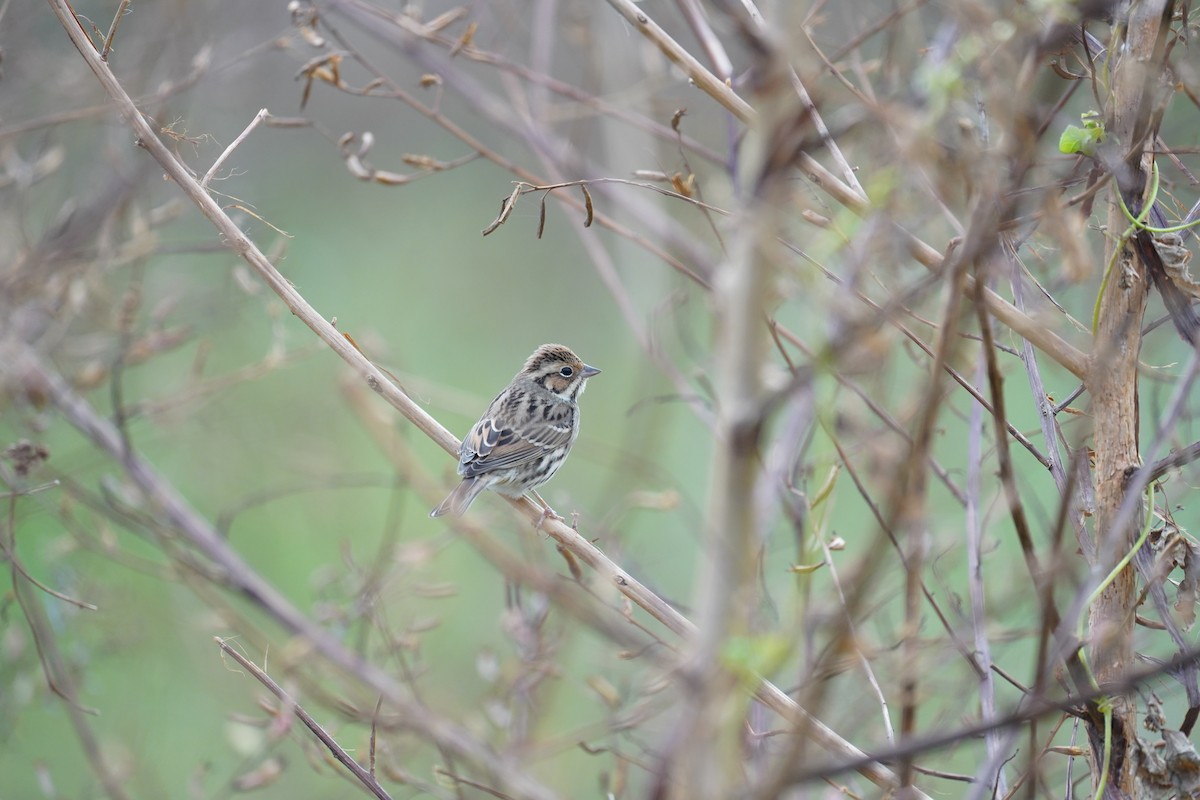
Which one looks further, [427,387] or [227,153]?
[427,387]

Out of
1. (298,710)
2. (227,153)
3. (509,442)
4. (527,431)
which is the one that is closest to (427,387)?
(227,153)

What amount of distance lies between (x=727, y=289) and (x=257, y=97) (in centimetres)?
660

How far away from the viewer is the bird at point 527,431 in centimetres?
465

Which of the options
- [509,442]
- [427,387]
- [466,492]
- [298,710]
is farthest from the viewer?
[509,442]

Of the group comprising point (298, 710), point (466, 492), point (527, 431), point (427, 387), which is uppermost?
point (527, 431)

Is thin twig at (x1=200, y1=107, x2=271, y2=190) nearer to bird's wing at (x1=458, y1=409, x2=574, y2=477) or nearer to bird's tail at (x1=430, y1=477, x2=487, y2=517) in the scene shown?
bird's wing at (x1=458, y1=409, x2=574, y2=477)

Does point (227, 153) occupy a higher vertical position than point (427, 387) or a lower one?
higher

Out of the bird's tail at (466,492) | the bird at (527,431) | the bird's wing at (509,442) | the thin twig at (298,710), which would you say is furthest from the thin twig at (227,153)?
the bird's tail at (466,492)

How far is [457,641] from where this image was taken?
262 inches

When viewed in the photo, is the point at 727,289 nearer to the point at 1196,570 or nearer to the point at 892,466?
the point at 892,466

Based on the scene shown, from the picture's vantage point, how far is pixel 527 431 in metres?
4.94

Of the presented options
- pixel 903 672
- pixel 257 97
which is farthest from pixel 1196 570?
pixel 257 97

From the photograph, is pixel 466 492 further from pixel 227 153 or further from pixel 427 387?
pixel 227 153

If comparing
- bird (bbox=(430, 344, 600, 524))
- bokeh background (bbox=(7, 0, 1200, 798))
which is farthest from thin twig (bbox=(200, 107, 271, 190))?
bird (bbox=(430, 344, 600, 524))
